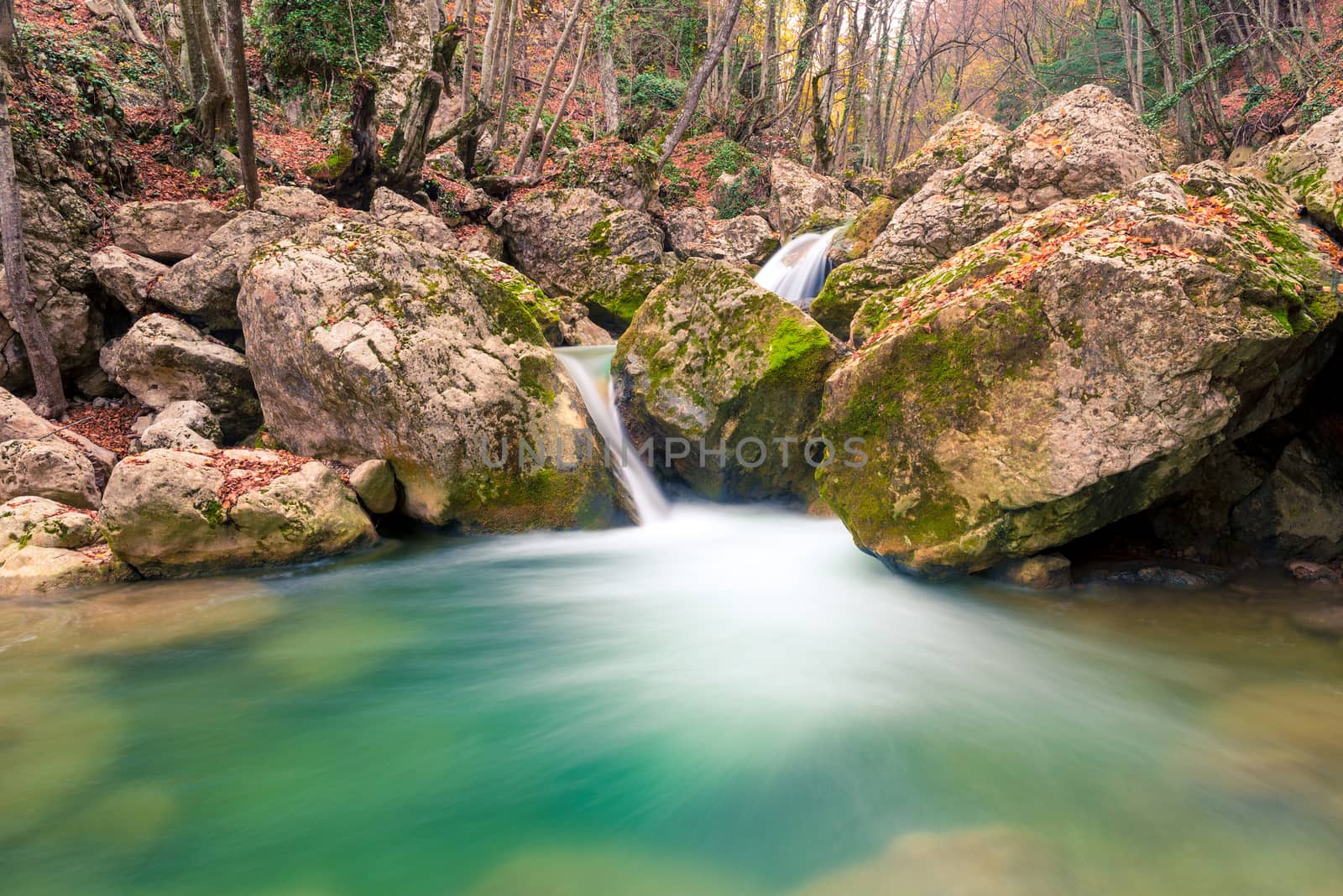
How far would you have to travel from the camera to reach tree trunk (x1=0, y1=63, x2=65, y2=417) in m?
8.12

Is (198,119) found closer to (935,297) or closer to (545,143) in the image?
(545,143)

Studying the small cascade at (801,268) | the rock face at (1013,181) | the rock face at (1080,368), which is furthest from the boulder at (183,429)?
the small cascade at (801,268)

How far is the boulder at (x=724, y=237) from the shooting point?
55.1 feet

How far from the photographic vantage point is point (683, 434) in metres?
7.34

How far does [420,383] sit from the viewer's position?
21.7 feet

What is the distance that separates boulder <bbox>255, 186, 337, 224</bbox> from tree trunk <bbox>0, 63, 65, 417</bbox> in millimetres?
2887

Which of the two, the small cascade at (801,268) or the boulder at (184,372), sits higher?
the small cascade at (801,268)

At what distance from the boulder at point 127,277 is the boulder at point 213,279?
0.22 meters

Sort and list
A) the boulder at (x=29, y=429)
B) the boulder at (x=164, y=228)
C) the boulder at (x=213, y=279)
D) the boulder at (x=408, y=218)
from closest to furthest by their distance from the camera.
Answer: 1. the boulder at (x=29, y=429)
2. the boulder at (x=213, y=279)
3. the boulder at (x=164, y=228)
4. the boulder at (x=408, y=218)

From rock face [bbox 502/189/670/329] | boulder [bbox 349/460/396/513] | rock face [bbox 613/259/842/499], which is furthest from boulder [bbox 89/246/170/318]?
rock face [bbox 613/259/842/499]

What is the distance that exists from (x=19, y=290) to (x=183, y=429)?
10.2ft

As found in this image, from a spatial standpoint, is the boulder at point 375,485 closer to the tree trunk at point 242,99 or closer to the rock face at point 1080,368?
the rock face at point 1080,368

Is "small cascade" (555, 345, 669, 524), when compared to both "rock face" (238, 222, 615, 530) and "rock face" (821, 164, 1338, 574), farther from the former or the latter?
"rock face" (821, 164, 1338, 574)

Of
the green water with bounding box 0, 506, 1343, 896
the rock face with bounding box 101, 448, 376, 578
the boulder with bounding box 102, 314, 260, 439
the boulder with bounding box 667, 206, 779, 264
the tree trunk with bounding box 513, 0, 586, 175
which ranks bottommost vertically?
the green water with bounding box 0, 506, 1343, 896
